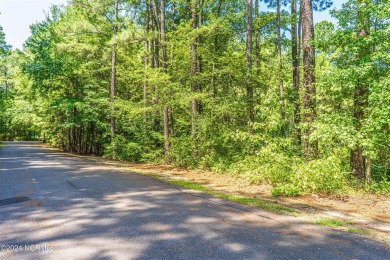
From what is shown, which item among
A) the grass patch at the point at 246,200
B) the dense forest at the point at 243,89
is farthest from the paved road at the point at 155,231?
the dense forest at the point at 243,89

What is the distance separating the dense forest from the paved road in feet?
9.61

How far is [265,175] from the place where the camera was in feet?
28.9

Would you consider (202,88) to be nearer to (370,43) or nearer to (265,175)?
(265,175)

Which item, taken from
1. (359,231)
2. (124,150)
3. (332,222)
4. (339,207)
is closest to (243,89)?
(339,207)

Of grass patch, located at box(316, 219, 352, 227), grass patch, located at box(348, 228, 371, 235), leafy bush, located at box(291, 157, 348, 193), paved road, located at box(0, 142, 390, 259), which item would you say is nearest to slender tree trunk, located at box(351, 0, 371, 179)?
leafy bush, located at box(291, 157, 348, 193)

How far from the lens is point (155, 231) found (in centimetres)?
462

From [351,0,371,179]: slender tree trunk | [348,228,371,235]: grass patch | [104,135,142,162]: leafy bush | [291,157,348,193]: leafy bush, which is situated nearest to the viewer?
[348,228,371,235]: grass patch

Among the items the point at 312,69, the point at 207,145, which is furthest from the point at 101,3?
the point at 312,69

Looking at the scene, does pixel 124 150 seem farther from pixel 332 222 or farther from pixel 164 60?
pixel 332 222

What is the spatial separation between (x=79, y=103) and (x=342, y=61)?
19360mm

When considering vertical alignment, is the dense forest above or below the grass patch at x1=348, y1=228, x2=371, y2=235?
above

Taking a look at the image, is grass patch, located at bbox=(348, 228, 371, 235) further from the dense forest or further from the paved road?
the dense forest

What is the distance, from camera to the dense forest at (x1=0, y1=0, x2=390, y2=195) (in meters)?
7.45

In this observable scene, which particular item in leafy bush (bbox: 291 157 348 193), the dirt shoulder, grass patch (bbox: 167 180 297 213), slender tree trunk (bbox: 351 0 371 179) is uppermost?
slender tree trunk (bbox: 351 0 371 179)
